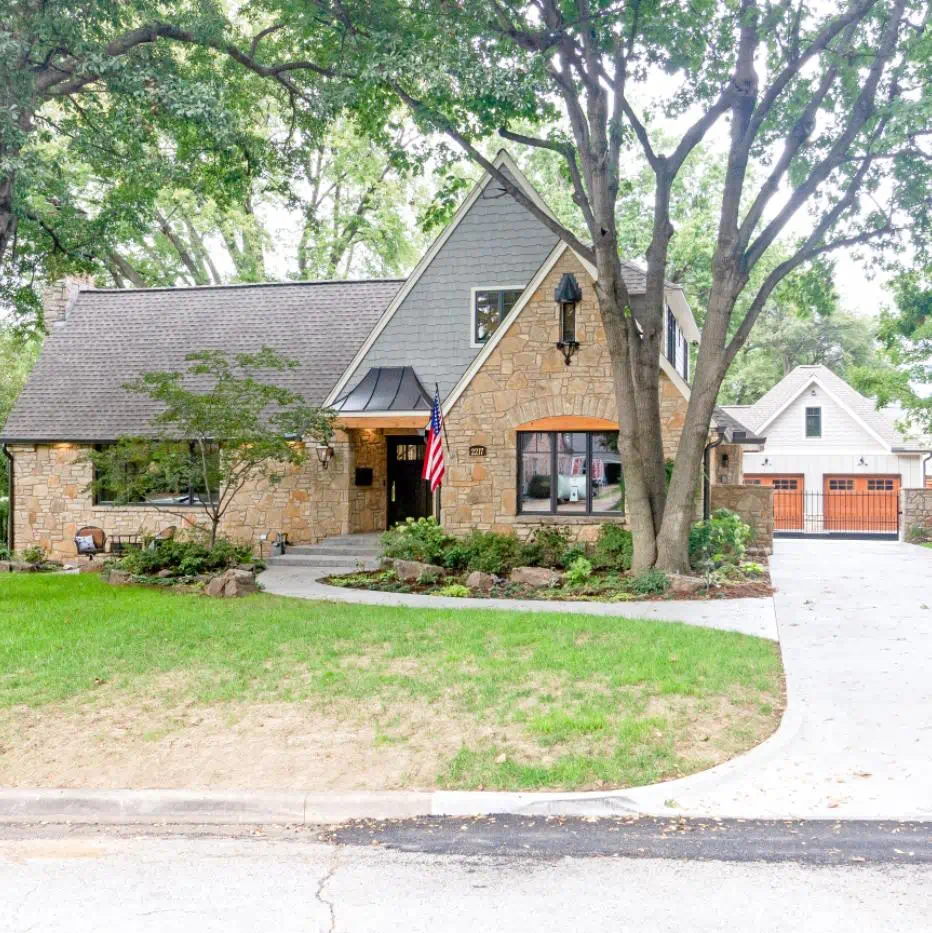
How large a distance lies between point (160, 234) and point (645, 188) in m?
17.8

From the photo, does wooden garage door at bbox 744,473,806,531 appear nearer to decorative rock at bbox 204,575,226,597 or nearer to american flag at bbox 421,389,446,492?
american flag at bbox 421,389,446,492

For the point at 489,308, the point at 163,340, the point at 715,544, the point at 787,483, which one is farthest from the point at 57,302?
the point at 787,483

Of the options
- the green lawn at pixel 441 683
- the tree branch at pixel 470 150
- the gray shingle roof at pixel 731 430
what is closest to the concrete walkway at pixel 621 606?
the green lawn at pixel 441 683

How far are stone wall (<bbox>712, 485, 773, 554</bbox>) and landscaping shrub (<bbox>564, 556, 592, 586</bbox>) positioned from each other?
21.3 feet

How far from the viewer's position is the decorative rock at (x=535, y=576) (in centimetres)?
1349

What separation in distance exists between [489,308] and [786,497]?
20.6 meters

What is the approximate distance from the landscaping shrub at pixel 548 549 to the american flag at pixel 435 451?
1930 mm

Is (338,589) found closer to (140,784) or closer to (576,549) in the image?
(576,549)

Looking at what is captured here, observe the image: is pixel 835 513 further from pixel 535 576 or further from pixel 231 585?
pixel 231 585

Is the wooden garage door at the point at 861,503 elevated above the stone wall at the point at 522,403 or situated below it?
below

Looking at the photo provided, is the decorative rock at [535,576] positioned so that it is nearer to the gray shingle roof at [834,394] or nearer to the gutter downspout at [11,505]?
the gutter downspout at [11,505]

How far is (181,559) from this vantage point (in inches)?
575

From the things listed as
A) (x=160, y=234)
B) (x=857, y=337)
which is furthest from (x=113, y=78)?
(x=857, y=337)

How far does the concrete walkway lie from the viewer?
10390 millimetres
